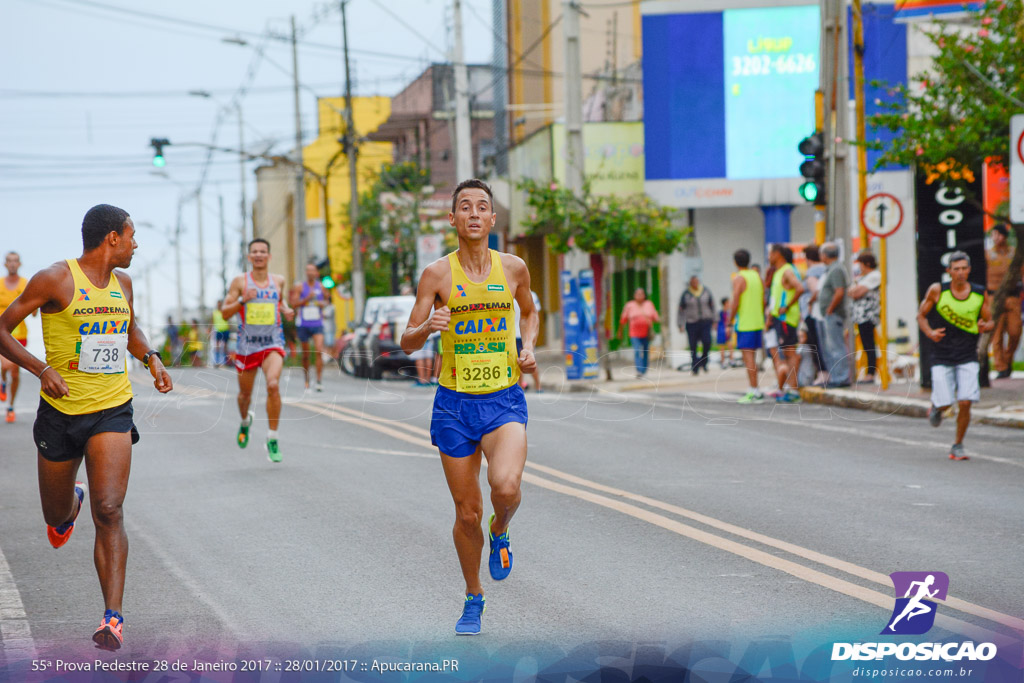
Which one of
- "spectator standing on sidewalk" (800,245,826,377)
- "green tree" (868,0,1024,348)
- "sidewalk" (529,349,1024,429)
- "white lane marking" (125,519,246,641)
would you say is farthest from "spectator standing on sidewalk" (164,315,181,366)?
"white lane marking" (125,519,246,641)

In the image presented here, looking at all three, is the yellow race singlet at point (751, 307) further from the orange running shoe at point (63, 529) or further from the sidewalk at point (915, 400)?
the orange running shoe at point (63, 529)

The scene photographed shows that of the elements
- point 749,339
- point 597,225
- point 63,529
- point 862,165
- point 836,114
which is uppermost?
point 836,114

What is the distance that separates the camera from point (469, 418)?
6.00 metres

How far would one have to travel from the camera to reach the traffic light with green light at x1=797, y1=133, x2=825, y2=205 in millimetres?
19078

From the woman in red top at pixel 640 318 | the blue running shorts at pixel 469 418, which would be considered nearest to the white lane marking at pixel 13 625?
the blue running shorts at pixel 469 418

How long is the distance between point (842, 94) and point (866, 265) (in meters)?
2.77

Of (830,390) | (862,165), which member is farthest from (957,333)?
(862,165)

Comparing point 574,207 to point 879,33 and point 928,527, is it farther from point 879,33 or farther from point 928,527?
point 928,527

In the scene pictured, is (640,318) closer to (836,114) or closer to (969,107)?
(836,114)

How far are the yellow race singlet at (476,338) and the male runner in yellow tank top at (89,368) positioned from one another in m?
1.51

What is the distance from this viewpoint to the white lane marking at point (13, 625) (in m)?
5.80

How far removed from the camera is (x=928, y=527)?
27.3 feet

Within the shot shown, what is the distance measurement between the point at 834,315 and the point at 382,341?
1137 centimetres

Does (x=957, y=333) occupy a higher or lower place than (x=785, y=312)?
lower
